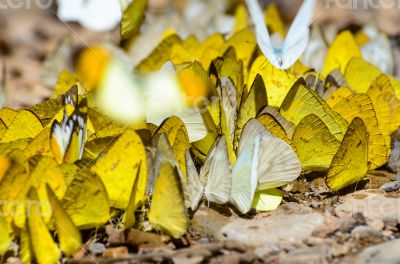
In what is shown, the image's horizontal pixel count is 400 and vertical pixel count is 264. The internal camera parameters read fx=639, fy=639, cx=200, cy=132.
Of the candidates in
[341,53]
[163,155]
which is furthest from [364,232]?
[341,53]

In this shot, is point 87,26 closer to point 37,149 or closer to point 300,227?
point 37,149

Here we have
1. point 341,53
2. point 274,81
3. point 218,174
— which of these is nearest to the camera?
point 218,174

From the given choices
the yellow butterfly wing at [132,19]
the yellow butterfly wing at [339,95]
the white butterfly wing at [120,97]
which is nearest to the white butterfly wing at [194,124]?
the white butterfly wing at [120,97]

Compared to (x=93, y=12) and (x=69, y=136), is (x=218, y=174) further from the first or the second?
(x=93, y=12)

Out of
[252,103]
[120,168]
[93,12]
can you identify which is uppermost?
[93,12]

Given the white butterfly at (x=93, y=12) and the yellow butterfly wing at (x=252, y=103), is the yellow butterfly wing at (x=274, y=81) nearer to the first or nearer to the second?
the yellow butterfly wing at (x=252, y=103)

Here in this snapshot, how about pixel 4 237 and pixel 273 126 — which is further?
pixel 273 126
